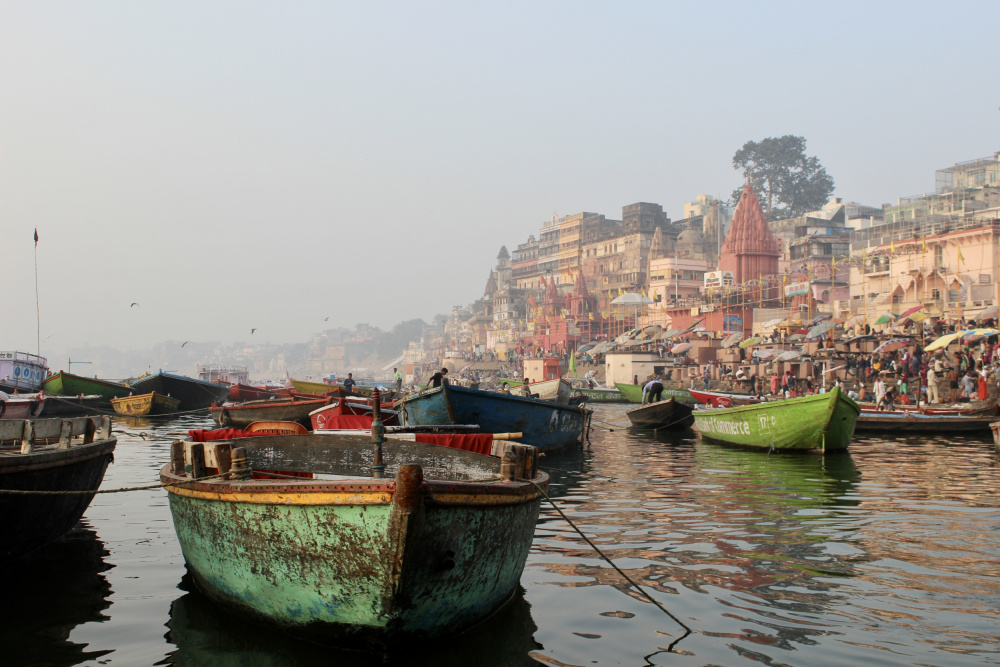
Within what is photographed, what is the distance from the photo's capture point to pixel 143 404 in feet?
102

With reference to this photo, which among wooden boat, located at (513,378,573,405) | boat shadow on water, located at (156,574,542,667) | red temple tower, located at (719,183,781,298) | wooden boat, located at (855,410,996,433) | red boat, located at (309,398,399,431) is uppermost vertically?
red temple tower, located at (719,183,781,298)

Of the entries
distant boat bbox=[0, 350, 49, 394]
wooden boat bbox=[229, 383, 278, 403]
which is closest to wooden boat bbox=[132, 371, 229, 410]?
wooden boat bbox=[229, 383, 278, 403]

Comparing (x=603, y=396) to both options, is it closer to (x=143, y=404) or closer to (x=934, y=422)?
(x=143, y=404)

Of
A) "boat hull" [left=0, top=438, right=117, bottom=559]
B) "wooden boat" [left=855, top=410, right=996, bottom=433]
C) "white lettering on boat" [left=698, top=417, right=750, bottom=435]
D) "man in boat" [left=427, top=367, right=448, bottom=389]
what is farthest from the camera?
"wooden boat" [left=855, top=410, right=996, bottom=433]

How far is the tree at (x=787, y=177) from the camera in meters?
114

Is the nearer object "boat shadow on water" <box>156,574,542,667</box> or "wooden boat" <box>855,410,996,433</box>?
"boat shadow on water" <box>156,574,542,667</box>

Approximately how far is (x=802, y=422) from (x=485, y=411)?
6.93 metres

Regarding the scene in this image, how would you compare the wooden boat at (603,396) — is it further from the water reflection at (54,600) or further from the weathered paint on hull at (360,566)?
the weathered paint on hull at (360,566)

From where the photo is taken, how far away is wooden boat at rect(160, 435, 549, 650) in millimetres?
4898

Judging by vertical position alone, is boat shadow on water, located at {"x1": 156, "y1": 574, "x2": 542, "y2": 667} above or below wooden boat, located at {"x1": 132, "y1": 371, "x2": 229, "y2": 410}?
below

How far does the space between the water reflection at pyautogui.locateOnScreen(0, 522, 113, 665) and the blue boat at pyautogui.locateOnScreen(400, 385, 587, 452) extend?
720 centimetres

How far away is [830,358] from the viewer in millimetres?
35375

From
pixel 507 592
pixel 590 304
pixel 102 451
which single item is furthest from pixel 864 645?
pixel 590 304

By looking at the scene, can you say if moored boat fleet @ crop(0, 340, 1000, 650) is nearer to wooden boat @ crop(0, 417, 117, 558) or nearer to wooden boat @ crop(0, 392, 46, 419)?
wooden boat @ crop(0, 417, 117, 558)
